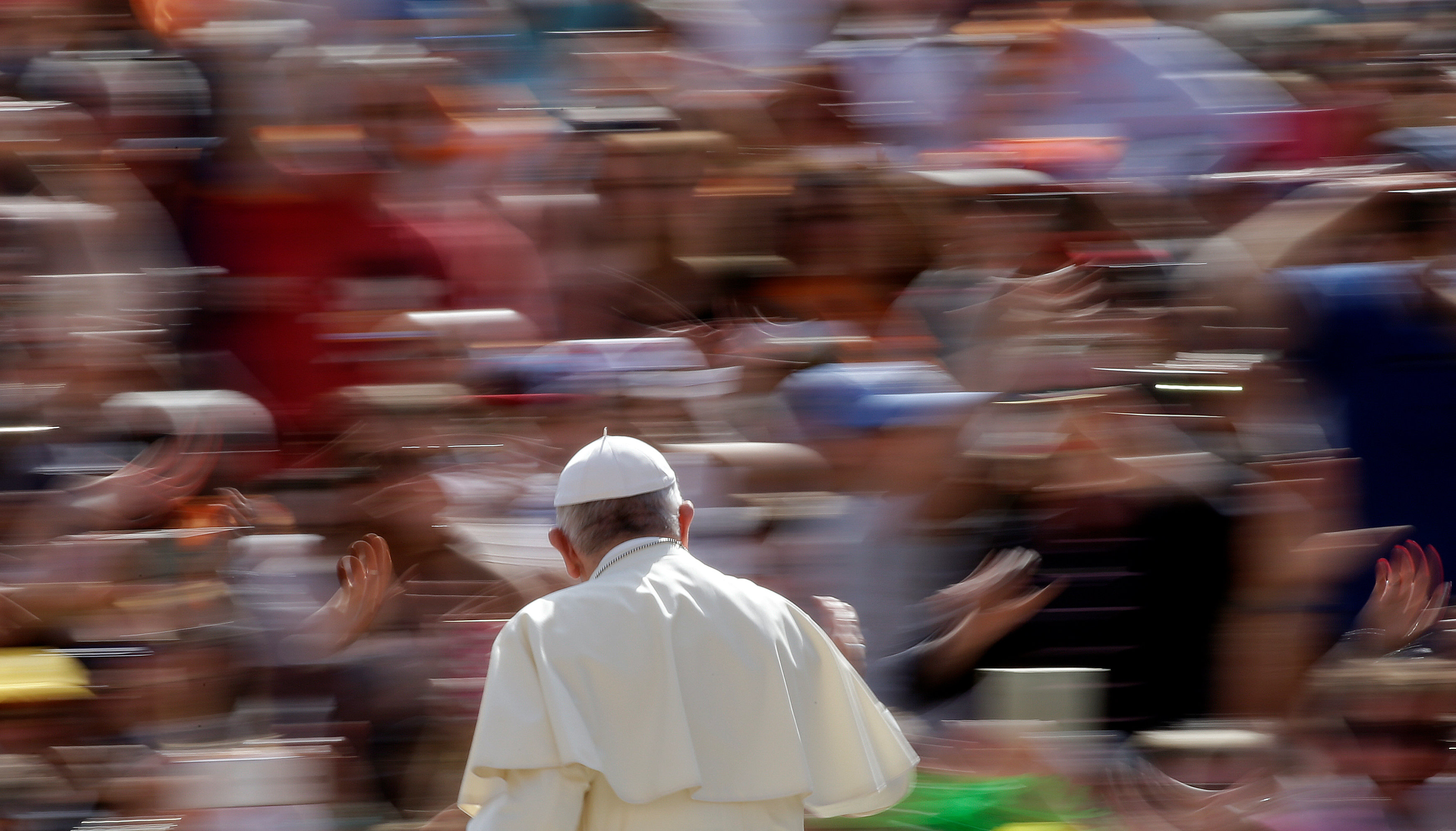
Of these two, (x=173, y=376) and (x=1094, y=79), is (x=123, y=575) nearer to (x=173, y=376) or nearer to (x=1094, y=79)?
(x=173, y=376)

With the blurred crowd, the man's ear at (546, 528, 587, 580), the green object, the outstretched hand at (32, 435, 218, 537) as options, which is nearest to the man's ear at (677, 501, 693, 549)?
the man's ear at (546, 528, 587, 580)

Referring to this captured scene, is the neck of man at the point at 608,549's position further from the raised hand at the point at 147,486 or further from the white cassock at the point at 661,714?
the raised hand at the point at 147,486

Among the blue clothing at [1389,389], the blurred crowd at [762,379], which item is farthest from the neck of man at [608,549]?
the blue clothing at [1389,389]

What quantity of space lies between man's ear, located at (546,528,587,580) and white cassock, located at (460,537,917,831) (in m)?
0.06

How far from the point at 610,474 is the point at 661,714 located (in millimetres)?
315

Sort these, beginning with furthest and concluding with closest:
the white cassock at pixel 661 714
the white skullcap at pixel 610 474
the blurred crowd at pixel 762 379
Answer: the blurred crowd at pixel 762 379
the white skullcap at pixel 610 474
the white cassock at pixel 661 714

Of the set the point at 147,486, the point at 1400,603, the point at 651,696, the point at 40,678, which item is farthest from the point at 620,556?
the point at 1400,603

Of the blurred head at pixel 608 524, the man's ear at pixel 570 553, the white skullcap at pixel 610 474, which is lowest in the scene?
the man's ear at pixel 570 553

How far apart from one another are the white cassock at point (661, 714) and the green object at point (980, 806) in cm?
67

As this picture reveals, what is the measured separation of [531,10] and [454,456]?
1022 mm

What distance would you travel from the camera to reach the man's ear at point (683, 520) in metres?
1.89

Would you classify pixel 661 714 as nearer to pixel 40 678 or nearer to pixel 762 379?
pixel 762 379

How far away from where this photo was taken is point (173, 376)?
2.84m

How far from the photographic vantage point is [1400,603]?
2.72 m
